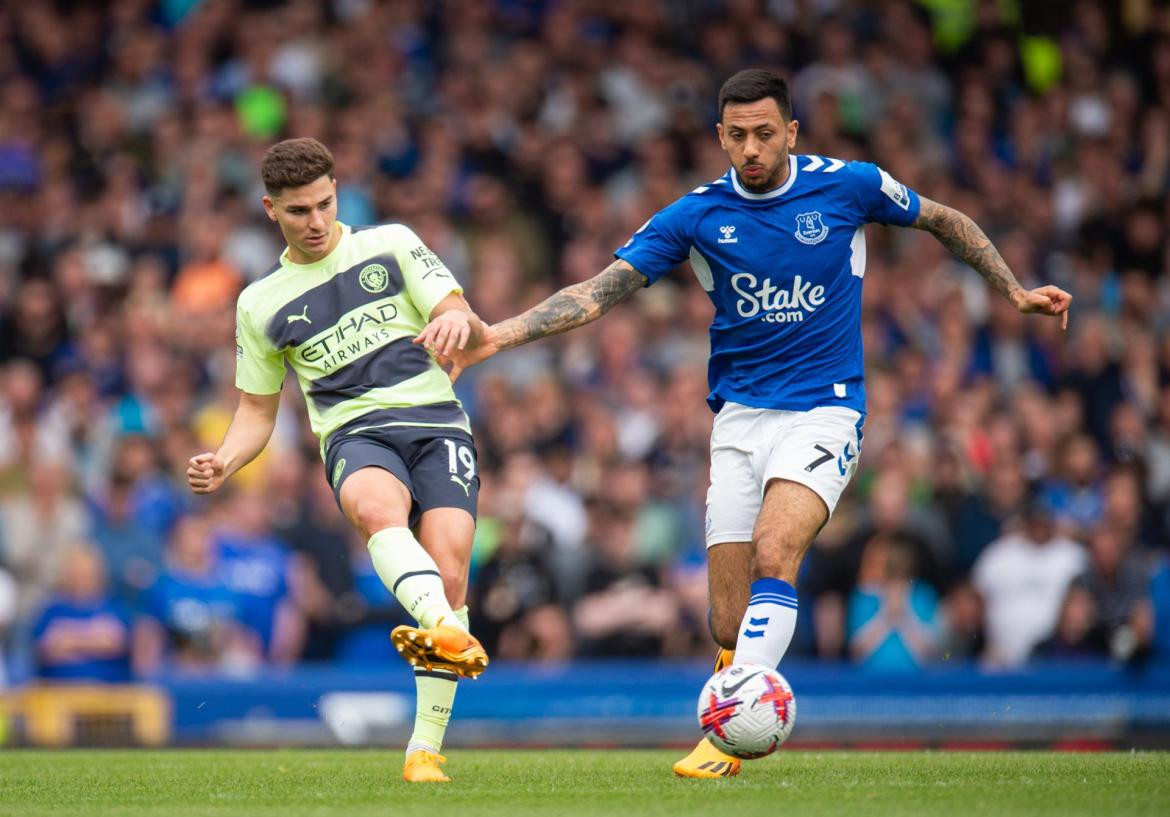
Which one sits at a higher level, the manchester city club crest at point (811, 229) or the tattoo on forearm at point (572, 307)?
the manchester city club crest at point (811, 229)

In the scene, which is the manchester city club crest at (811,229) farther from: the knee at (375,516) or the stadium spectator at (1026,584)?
the stadium spectator at (1026,584)

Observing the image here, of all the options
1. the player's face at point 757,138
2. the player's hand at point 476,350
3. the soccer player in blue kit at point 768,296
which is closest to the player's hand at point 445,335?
the player's hand at point 476,350

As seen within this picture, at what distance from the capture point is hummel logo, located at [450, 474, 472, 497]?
8009 mm

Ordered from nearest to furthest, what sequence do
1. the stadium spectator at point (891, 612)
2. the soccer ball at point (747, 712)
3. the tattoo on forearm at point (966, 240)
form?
the soccer ball at point (747, 712) < the tattoo on forearm at point (966, 240) < the stadium spectator at point (891, 612)

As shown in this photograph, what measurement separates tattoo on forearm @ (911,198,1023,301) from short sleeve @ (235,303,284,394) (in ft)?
10.1

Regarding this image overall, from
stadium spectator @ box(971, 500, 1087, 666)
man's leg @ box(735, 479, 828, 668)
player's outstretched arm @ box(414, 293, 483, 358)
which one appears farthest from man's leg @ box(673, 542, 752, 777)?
stadium spectator @ box(971, 500, 1087, 666)

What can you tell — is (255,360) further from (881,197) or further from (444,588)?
(881,197)

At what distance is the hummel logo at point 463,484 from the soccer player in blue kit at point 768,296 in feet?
2.59

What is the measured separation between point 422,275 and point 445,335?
824 millimetres

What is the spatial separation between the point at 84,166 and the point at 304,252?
9878mm

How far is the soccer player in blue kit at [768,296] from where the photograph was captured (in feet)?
25.7

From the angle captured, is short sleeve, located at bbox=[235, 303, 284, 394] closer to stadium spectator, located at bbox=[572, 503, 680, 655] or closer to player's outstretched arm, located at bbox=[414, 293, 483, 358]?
player's outstretched arm, located at bbox=[414, 293, 483, 358]

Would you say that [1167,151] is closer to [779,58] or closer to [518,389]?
[779,58]

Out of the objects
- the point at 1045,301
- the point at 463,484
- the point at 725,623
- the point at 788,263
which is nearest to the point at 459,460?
the point at 463,484
